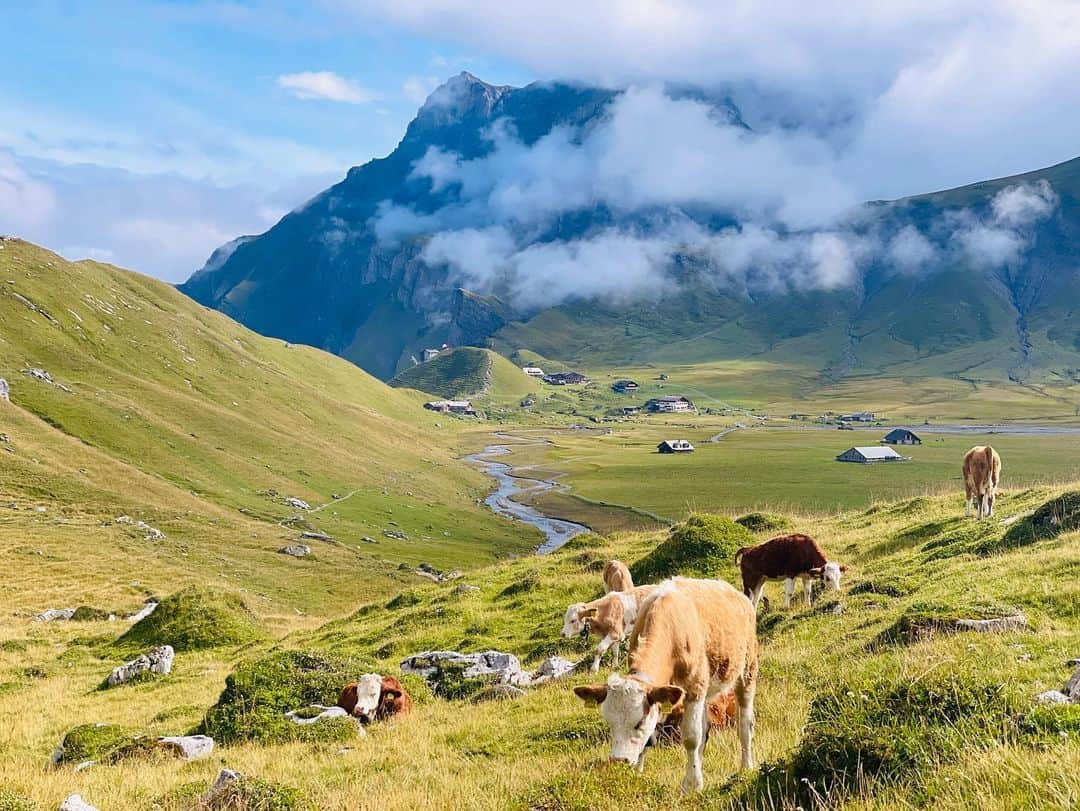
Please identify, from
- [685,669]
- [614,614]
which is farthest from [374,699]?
[685,669]

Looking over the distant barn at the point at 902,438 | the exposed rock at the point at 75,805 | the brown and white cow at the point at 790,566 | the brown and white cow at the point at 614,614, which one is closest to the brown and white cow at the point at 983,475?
the brown and white cow at the point at 790,566

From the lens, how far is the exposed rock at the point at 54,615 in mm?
46741

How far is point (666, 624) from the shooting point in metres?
10.4

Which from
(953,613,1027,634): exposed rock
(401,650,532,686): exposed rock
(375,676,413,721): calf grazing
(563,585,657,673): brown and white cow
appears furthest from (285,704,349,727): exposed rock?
(953,613,1027,634): exposed rock

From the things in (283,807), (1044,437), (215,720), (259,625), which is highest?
(283,807)

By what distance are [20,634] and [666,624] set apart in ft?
143

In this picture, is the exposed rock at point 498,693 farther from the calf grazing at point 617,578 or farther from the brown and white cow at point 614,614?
the calf grazing at point 617,578

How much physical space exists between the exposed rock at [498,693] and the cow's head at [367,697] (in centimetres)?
254

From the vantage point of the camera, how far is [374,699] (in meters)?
18.2

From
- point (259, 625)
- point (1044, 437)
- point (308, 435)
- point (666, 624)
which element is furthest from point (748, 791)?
point (1044, 437)

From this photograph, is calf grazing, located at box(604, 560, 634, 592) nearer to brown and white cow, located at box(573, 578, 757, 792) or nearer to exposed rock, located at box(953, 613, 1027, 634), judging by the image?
exposed rock, located at box(953, 613, 1027, 634)

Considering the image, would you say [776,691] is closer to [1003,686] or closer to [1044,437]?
[1003,686]

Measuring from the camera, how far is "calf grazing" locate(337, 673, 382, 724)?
1788cm

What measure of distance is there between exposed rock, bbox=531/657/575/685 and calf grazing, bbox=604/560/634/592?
211 inches
